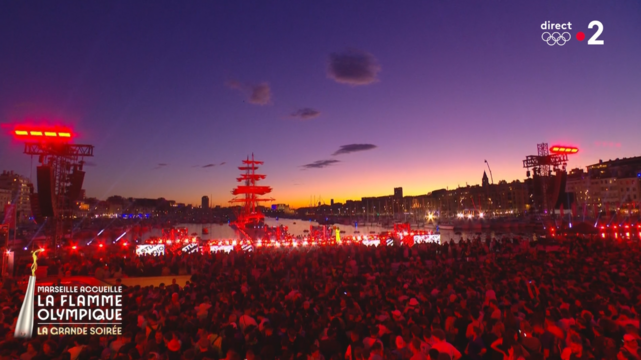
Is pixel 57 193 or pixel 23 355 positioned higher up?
pixel 57 193

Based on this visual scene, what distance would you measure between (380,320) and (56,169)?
98.6 ft

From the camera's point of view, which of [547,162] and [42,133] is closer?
[42,133]

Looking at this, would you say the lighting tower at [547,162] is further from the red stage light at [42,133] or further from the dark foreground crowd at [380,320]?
the red stage light at [42,133]

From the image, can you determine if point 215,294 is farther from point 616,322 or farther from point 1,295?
point 616,322

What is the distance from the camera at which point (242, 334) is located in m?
6.72

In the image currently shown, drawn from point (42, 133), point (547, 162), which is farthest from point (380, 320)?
point (547, 162)

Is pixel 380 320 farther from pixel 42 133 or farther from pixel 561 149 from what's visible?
pixel 561 149

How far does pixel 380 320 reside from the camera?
7.35 meters

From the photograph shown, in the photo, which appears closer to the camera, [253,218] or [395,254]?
[395,254]

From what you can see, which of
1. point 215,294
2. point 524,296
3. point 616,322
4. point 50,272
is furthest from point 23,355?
point 50,272

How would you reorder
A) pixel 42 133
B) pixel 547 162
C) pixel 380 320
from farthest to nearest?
pixel 547 162 < pixel 42 133 < pixel 380 320

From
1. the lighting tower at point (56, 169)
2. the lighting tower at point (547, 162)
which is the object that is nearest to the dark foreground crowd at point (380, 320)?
the lighting tower at point (56, 169)

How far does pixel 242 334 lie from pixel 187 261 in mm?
12317

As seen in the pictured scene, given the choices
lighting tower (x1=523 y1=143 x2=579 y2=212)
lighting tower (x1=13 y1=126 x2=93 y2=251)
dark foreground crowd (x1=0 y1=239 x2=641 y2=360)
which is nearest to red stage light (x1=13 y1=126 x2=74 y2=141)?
lighting tower (x1=13 y1=126 x2=93 y2=251)
